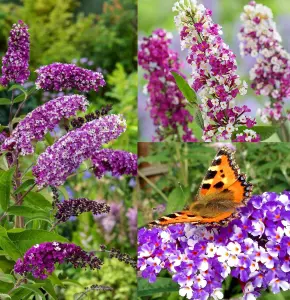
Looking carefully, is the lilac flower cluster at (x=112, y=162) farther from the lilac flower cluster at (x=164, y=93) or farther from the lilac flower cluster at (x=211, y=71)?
the lilac flower cluster at (x=164, y=93)

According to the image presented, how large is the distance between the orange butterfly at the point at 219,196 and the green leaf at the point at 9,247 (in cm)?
34

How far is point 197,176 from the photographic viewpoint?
9.36ft

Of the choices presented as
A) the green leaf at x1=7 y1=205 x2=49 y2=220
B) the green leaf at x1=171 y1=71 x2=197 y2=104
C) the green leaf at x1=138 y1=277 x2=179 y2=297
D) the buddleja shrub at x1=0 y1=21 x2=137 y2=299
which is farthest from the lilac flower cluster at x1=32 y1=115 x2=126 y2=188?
the green leaf at x1=171 y1=71 x2=197 y2=104

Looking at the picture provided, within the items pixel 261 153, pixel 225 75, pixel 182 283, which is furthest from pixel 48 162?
pixel 261 153

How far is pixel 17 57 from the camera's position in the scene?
1.87 meters

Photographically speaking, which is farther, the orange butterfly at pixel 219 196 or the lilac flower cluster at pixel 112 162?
the lilac flower cluster at pixel 112 162

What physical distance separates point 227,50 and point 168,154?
0.55 metres

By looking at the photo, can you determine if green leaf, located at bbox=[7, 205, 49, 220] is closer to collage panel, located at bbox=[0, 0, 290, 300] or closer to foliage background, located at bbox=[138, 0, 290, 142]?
collage panel, located at bbox=[0, 0, 290, 300]

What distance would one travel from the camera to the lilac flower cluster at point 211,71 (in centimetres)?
239

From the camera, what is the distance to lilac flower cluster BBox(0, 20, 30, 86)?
187 centimetres

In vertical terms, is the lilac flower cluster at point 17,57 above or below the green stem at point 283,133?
above

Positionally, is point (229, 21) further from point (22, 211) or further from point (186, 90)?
point (22, 211)

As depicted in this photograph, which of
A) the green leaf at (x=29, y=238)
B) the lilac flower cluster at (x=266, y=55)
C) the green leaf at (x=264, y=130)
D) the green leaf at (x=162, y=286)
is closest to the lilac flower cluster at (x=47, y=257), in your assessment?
the green leaf at (x=29, y=238)

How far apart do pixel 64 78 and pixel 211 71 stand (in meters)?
0.71
